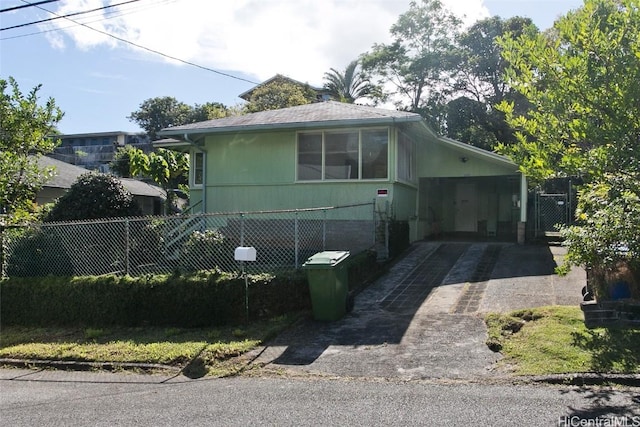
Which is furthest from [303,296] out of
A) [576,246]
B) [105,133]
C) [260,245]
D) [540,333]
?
[105,133]

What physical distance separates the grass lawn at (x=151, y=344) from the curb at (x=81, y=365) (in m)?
0.08

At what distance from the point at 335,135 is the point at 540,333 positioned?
791 cm

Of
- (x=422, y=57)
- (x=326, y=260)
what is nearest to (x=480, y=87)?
(x=422, y=57)

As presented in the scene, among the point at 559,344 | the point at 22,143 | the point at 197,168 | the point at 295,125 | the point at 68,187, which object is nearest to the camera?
the point at 559,344

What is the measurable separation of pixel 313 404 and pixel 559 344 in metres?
3.10

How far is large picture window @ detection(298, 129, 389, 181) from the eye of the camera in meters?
12.5

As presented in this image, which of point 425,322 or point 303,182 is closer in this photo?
point 425,322

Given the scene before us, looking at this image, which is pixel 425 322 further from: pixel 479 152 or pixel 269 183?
pixel 479 152

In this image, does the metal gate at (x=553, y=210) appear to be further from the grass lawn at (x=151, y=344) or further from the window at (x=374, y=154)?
the grass lawn at (x=151, y=344)

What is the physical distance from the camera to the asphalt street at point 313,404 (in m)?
4.20

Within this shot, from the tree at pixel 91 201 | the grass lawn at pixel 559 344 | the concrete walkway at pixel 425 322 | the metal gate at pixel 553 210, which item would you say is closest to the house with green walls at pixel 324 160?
the metal gate at pixel 553 210

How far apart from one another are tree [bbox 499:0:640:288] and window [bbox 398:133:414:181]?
684cm

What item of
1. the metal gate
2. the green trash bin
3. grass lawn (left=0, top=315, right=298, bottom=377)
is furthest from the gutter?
the metal gate

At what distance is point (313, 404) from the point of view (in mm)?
4688
